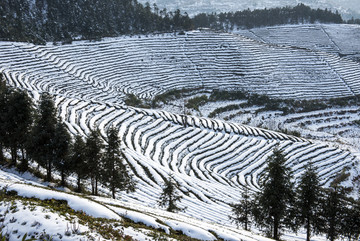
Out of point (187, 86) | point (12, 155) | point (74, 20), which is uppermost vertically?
point (74, 20)

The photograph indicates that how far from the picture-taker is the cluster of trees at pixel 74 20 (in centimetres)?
9638

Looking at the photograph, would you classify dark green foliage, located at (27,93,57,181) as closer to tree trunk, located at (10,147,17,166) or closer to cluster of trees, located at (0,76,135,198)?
cluster of trees, located at (0,76,135,198)

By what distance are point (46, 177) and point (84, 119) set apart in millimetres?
21504

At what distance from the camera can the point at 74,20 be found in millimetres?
111250

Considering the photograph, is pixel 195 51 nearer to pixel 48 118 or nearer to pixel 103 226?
pixel 48 118

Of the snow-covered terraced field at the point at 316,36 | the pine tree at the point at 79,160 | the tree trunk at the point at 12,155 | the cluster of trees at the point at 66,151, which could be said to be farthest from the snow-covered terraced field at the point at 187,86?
the snow-covered terraced field at the point at 316,36

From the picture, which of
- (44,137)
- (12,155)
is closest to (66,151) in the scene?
(44,137)

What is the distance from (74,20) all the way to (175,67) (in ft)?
166

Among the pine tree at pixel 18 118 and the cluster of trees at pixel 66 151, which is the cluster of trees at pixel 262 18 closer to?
the pine tree at pixel 18 118

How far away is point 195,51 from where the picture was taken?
10131cm

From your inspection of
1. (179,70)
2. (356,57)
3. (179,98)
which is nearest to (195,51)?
(179,70)

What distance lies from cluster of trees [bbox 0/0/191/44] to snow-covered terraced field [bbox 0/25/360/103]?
11002 millimetres

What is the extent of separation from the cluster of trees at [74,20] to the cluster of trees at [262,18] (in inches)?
1653

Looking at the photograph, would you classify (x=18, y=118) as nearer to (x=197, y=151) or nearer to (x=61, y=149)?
(x=61, y=149)
